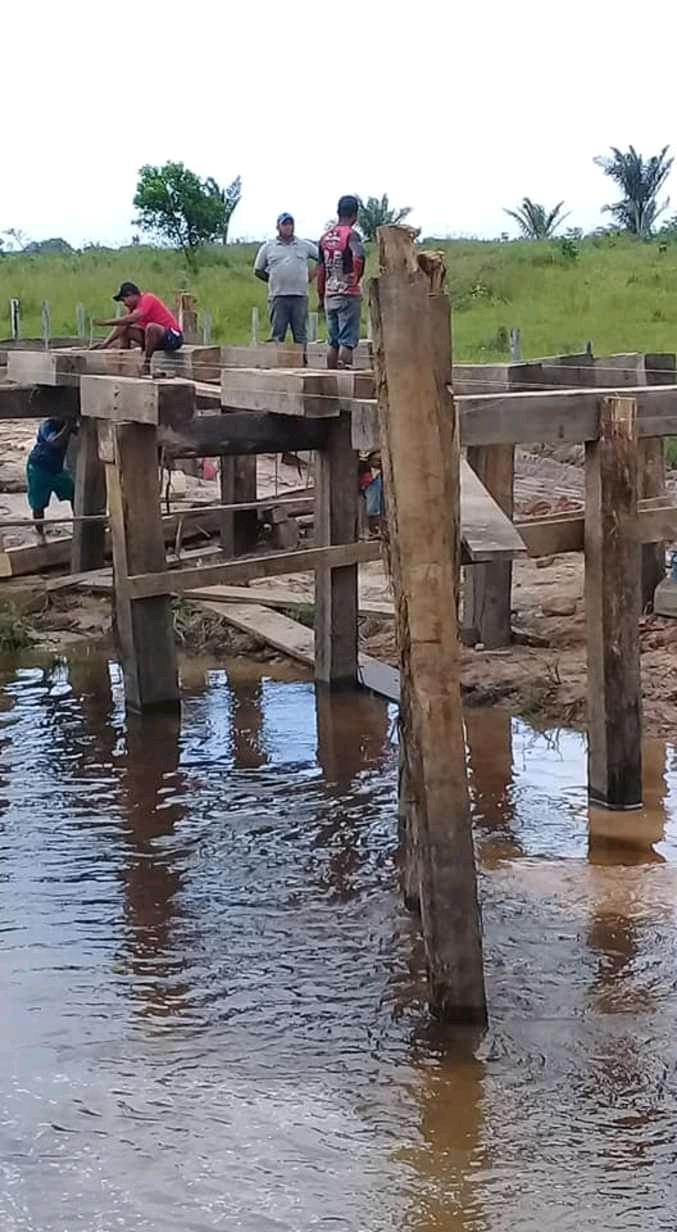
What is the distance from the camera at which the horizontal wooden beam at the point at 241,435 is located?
31.3ft

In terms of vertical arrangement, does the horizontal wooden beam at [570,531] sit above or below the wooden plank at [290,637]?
above

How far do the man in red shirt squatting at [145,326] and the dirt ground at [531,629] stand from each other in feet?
6.85

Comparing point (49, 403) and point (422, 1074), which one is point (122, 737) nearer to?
point (49, 403)

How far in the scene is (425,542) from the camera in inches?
207

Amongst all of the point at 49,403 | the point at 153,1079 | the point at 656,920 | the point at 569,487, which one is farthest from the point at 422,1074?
the point at 569,487

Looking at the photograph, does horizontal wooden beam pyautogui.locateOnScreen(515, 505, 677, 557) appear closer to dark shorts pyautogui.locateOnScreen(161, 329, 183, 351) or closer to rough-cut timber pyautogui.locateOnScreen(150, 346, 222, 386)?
rough-cut timber pyautogui.locateOnScreen(150, 346, 222, 386)

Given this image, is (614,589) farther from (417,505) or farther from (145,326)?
(145,326)

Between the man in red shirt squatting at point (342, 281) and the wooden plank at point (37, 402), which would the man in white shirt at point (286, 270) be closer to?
the wooden plank at point (37, 402)

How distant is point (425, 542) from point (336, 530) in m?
5.00

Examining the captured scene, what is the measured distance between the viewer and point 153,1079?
555 cm

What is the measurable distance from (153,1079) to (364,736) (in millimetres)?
4380

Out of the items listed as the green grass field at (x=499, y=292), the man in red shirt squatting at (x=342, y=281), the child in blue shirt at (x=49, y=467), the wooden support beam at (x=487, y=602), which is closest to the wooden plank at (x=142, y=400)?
the man in red shirt squatting at (x=342, y=281)

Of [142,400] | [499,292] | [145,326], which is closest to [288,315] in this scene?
[145,326]

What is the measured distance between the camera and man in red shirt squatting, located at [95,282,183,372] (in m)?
11.5
